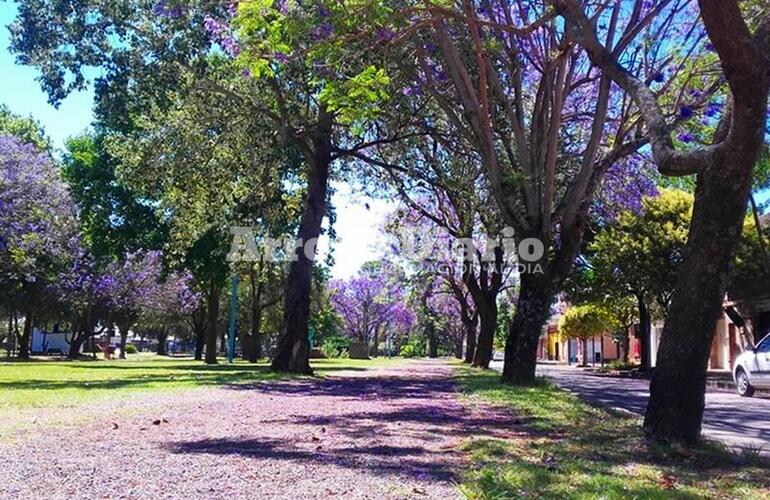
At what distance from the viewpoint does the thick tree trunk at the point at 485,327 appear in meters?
27.2

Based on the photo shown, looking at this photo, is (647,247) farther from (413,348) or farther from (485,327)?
(413,348)

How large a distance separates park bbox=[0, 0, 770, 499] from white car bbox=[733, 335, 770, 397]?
0.33 feet

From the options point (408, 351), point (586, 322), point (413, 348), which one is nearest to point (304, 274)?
point (586, 322)

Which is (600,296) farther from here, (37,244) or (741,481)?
(741,481)

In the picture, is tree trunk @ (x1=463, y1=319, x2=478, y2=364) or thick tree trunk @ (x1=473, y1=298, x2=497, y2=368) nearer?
thick tree trunk @ (x1=473, y1=298, x2=497, y2=368)

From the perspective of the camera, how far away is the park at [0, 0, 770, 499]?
6254 mm

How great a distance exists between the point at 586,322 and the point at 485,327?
18332 millimetres

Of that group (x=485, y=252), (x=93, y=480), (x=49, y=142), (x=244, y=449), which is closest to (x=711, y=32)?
(x=244, y=449)

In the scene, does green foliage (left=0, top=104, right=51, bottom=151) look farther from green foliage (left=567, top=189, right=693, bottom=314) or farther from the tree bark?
green foliage (left=567, top=189, right=693, bottom=314)

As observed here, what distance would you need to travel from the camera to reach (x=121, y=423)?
8.57 m

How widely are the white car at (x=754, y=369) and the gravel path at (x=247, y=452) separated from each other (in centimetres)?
841

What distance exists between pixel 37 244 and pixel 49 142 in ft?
71.6

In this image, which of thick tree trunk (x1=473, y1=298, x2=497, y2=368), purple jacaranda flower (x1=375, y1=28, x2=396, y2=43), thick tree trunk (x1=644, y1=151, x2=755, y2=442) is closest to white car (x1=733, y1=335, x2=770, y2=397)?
thick tree trunk (x1=644, y1=151, x2=755, y2=442)

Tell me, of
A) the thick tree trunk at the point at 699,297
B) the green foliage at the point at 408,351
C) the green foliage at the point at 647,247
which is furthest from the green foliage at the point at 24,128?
the green foliage at the point at 408,351
